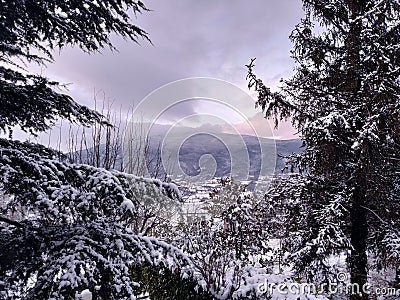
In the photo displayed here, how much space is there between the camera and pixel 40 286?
1.96 m

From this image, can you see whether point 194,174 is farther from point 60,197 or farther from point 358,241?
point 60,197

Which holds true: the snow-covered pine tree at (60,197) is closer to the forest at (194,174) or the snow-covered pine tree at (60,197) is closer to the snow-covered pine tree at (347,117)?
the forest at (194,174)

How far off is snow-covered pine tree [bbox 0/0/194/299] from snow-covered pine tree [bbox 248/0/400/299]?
3.93m

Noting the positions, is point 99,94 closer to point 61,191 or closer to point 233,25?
point 233,25

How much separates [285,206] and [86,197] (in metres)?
5.35

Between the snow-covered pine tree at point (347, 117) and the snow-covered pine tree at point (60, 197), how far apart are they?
3.93 metres

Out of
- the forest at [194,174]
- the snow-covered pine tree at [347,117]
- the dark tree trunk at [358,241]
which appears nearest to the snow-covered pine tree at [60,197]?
the forest at [194,174]

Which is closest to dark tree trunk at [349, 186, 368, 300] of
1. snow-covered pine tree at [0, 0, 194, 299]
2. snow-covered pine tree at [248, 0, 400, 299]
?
snow-covered pine tree at [248, 0, 400, 299]

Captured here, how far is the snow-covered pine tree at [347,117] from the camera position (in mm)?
5094

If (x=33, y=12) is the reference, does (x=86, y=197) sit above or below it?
below

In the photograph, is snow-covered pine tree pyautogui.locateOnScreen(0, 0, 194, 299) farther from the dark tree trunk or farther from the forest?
the dark tree trunk

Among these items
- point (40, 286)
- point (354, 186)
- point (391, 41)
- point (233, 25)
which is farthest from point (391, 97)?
point (40, 286)

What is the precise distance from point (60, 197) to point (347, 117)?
5384 mm

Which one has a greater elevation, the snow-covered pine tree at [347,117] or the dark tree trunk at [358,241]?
the snow-covered pine tree at [347,117]
